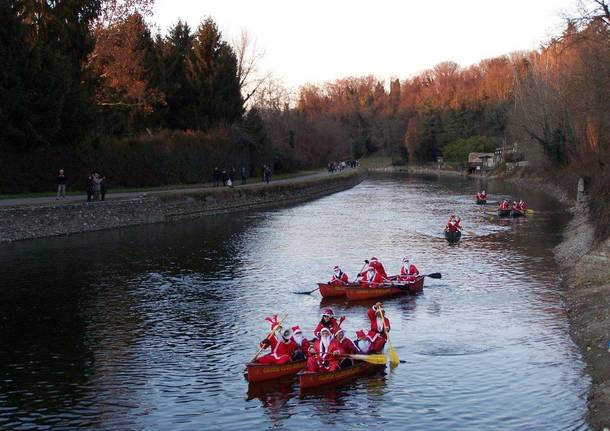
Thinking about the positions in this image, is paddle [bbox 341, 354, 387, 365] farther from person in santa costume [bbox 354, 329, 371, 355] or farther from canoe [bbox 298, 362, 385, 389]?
person in santa costume [bbox 354, 329, 371, 355]

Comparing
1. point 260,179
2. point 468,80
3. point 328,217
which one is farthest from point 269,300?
point 468,80

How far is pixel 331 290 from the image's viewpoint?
29188 mm

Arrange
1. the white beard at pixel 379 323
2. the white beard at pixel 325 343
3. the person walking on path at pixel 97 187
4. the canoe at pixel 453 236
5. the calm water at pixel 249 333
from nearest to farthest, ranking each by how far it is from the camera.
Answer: the calm water at pixel 249 333 < the white beard at pixel 325 343 < the white beard at pixel 379 323 < the canoe at pixel 453 236 < the person walking on path at pixel 97 187

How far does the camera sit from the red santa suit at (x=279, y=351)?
776 inches

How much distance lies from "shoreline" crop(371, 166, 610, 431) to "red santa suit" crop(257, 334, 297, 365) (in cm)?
734

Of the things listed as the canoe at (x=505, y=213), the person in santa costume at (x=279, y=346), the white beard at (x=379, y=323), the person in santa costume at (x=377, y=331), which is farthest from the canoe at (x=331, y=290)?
the canoe at (x=505, y=213)

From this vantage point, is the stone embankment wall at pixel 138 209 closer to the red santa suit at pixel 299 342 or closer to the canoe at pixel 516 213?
the canoe at pixel 516 213

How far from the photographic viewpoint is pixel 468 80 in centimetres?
16838

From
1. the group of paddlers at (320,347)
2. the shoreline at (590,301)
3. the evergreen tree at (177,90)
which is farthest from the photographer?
the evergreen tree at (177,90)

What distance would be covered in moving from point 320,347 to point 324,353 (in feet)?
0.95

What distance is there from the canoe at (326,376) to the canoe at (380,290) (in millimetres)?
8984

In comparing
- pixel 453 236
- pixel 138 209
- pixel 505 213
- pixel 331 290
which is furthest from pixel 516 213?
pixel 331 290

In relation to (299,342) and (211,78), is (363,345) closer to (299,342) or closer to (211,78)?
(299,342)

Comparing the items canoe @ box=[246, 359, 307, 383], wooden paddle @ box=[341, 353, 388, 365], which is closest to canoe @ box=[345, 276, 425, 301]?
wooden paddle @ box=[341, 353, 388, 365]
